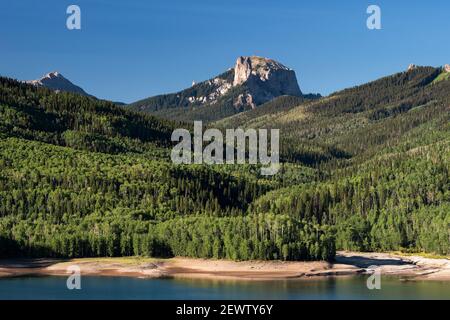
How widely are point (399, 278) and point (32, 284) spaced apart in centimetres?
8834

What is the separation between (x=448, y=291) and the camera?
17012 centimetres

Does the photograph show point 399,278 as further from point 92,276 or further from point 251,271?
point 92,276

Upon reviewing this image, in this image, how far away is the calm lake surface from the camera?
15662cm

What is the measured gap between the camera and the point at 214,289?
168125 mm

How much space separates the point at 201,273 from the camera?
197750mm

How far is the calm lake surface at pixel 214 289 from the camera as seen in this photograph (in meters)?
157
